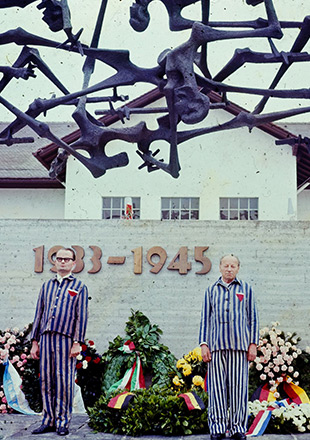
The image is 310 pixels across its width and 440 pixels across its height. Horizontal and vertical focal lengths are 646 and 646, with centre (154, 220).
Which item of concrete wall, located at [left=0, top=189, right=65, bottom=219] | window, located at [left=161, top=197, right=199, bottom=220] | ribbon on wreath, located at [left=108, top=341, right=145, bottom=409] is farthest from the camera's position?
concrete wall, located at [left=0, top=189, right=65, bottom=219]

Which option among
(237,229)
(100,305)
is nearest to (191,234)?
(237,229)

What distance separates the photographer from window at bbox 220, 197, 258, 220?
625 inches

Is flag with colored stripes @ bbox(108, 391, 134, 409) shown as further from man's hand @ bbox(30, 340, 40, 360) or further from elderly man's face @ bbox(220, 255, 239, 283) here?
elderly man's face @ bbox(220, 255, 239, 283)

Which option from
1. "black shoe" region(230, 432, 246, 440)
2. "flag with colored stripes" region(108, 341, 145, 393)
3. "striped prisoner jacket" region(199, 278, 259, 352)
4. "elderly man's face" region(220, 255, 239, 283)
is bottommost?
"black shoe" region(230, 432, 246, 440)

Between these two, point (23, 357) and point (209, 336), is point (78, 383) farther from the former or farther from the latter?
point (209, 336)

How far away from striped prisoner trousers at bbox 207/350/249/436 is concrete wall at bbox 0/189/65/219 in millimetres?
12256

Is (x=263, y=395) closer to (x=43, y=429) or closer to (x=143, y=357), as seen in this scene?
(x=143, y=357)

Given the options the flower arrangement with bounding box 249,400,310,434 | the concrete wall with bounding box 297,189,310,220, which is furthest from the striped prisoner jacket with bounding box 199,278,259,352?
the concrete wall with bounding box 297,189,310,220

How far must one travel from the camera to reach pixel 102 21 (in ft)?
20.5

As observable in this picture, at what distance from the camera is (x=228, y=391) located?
18.1 feet

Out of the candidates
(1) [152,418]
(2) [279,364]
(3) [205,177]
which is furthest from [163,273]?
(3) [205,177]

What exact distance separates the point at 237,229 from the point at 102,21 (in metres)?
3.46

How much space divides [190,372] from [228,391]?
196cm

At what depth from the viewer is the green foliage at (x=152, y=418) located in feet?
19.2
